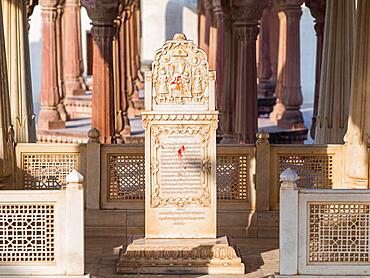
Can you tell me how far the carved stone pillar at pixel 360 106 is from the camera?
8.79 meters

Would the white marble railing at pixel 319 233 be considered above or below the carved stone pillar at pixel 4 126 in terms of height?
below

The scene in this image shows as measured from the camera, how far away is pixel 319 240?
687 centimetres

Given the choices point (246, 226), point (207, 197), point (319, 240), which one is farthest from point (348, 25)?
point (319, 240)

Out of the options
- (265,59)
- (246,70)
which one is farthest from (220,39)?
(265,59)

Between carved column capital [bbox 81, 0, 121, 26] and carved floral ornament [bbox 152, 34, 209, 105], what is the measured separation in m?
5.99

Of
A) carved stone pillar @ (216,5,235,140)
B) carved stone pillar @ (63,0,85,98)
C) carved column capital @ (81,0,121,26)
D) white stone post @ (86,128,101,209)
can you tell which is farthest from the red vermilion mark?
carved stone pillar @ (63,0,85,98)

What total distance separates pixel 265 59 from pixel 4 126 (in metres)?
15.1

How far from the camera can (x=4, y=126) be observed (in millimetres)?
8875

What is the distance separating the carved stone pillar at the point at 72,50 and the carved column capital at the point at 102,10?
21.2 ft

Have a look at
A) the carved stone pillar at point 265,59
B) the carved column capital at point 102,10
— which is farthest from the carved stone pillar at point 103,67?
the carved stone pillar at point 265,59

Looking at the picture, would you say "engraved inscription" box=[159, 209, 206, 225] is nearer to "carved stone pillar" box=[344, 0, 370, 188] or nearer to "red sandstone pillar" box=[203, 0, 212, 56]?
"carved stone pillar" box=[344, 0, 370, 188]

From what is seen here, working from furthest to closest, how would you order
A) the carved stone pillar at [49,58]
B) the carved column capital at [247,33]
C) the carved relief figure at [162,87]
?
the carved stone pillar at [49,58] → the carved column capital at [247,33] → the carved relief figure at [162,87]

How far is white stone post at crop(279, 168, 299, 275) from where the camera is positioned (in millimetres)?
6758

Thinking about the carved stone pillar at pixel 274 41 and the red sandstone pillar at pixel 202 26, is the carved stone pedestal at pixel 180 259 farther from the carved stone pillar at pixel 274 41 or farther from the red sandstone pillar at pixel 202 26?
the carved stone pillar at pixel 274 41
